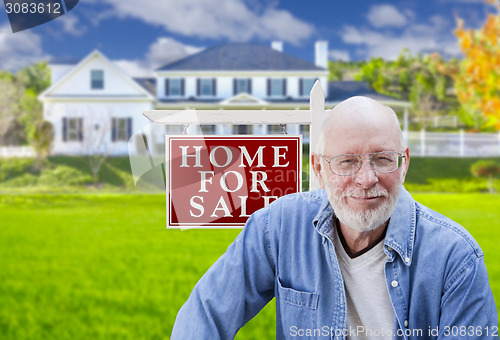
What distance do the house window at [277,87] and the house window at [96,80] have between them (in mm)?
6631

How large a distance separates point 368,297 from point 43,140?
66.0 ft

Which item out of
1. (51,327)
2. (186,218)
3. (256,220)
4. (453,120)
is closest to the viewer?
(256,220)

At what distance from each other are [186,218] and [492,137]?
19.5 meters

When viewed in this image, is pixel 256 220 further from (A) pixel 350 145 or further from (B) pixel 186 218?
(A) pixel 350 145

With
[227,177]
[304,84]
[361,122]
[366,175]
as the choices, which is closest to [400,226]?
[366,175]

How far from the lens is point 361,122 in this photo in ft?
6.30

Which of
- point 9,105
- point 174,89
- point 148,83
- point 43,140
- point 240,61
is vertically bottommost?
point 43,140

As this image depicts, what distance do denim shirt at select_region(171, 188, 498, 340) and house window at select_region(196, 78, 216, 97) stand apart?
20.0 m

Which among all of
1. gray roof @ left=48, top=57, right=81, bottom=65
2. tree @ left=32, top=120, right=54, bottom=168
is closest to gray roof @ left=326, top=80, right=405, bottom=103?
gray roof @ left=48, top=57, right=81, bottom=65

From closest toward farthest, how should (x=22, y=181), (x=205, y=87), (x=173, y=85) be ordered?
(x=22, y=181), (x=173, y=85), (x=205, y=87)

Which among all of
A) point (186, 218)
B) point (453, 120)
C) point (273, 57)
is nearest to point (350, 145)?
point (186, 218)

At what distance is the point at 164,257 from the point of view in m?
7.52

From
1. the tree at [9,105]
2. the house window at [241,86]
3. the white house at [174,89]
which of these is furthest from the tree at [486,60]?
the tree at [9,105]

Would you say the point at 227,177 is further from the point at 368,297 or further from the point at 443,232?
the point at 443,232
